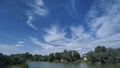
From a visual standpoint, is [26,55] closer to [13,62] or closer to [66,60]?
[66,60]

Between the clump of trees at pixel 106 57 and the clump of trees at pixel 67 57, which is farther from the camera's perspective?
the clump of trees at pixel 67 57

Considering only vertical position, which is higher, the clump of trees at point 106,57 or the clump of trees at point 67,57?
the clump of trees at point 67,57

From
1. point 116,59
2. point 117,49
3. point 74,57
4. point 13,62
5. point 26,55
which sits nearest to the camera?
point 13,62

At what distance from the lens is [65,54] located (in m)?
→ 134

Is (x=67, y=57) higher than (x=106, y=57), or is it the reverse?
(x=67, y=57)

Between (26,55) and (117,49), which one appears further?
(26,55)

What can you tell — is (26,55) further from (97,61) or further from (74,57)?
(97,61)

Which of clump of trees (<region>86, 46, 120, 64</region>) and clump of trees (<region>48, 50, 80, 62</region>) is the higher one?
clump of trees (<region>48, 50, 80, 62</region>)

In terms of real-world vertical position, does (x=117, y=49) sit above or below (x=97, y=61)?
above

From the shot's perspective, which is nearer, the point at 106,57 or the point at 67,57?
the point at 106,57

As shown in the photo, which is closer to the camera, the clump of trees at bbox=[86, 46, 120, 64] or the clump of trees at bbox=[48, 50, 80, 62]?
the clump of trees at bbox=[86, 46, 120, 64]

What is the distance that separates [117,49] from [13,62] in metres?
67.9

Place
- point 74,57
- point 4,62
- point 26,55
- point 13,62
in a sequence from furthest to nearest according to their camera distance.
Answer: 1. point 26,55
2. point 74,57
3. point 13,62
4. point 4,62

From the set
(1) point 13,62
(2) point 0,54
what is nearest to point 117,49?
(1) point 13,62
